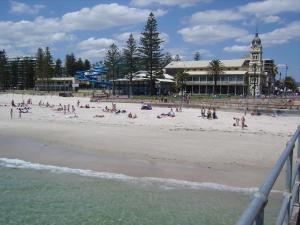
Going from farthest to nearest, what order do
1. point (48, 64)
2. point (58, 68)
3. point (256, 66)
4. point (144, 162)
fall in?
point (58, 68) < point (48, 64) < point (256, 66) < point (144, 162)

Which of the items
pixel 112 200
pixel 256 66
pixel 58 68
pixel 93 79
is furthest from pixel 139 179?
pixel 58 68

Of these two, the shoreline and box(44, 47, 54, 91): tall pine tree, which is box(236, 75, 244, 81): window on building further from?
the shoreline

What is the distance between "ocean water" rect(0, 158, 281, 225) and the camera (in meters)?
11.2

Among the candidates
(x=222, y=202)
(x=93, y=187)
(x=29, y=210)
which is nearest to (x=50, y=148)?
(x=93, y=187)

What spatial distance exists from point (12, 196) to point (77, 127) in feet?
60.8

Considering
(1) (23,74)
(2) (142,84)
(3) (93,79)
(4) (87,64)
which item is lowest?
(2) (142,84)

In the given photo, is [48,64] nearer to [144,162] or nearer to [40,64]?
[40,64]

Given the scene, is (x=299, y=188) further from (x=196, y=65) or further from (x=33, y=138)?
(x=196, y=65)

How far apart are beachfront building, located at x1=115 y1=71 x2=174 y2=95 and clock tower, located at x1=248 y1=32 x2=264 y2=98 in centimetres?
1921

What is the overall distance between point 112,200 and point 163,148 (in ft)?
30.1

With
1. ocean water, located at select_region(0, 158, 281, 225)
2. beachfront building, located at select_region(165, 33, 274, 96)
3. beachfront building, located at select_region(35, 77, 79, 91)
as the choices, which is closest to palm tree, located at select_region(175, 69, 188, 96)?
beachfront building, located at select_region(165, 33, 274, 96)

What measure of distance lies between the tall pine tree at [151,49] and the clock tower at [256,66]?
2812cm

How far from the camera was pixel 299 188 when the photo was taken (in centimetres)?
391

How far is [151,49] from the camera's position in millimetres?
69750
